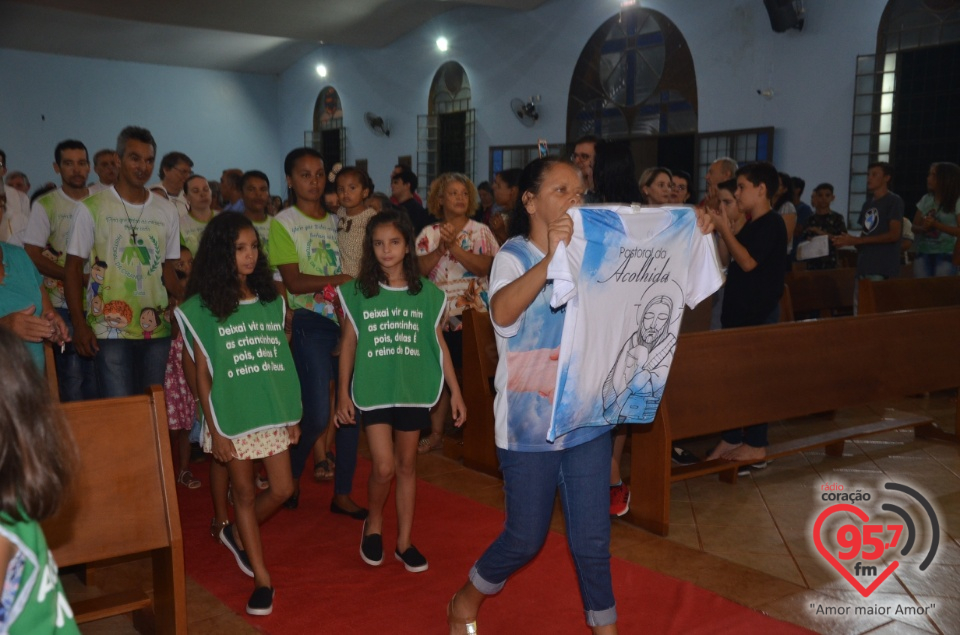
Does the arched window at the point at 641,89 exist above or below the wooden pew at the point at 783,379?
above

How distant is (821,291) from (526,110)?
290 inches

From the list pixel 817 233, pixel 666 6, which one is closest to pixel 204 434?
pixel 817 233

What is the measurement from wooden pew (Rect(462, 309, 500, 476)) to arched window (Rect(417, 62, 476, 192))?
10.4 meters

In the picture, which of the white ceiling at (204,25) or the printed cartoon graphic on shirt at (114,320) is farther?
the white ceiling at (204,25)

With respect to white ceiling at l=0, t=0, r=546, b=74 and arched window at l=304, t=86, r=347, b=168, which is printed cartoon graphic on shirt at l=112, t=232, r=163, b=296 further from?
arched window at l=304, t=86, r=347, b=168

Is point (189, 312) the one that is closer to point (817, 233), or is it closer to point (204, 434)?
point (204, 434)

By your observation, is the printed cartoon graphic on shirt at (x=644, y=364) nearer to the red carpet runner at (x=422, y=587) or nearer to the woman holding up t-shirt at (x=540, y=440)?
the woman holding up t-shirt at (x=540, y=440)

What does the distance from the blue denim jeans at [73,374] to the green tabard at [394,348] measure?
2005 millimetres

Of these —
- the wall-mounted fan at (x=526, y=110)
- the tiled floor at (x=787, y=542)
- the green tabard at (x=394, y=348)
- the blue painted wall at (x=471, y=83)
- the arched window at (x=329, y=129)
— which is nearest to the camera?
the tiled floor at (x=787, y=542)

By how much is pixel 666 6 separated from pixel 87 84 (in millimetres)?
12149

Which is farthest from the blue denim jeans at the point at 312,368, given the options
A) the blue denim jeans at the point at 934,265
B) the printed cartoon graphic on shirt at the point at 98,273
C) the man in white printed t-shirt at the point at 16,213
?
the blue denim jeans at the point at 934,265

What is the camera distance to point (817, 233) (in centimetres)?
819

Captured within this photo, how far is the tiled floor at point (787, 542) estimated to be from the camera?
3.00m

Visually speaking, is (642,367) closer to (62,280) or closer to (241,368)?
(241,368)
